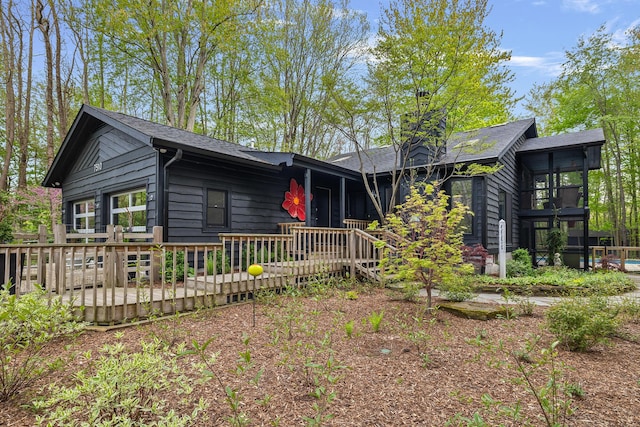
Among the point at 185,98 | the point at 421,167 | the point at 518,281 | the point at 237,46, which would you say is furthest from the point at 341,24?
the point at 518,281

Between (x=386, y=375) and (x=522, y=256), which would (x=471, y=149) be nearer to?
(x=522, y=256)

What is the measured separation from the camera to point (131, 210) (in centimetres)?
809

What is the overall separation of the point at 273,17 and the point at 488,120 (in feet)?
41.2

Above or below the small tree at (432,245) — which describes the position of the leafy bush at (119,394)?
below

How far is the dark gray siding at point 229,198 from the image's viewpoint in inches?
284

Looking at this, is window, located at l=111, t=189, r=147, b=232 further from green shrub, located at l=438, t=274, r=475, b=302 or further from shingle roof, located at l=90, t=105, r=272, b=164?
green shrub, located at l=438, t=274, r=475, b=302

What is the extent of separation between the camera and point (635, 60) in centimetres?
1411

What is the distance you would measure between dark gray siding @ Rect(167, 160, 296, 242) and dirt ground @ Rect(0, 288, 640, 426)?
3.60m

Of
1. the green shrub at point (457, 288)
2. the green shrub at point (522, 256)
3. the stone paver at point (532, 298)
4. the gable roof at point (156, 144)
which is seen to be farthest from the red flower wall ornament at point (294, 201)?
the green shrub at point (522, 256)

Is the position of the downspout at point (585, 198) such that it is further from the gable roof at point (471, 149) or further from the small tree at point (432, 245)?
the small tree at point (432, 245)

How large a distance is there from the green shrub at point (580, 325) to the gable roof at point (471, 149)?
5889mm

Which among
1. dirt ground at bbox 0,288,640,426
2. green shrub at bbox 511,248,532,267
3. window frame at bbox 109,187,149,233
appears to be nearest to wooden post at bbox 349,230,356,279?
dirt ground at bbox 0,288,640,426

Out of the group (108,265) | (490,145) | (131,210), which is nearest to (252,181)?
(131,210)

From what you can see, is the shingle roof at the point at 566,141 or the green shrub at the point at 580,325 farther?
the shingle roof at the point at 566,141
